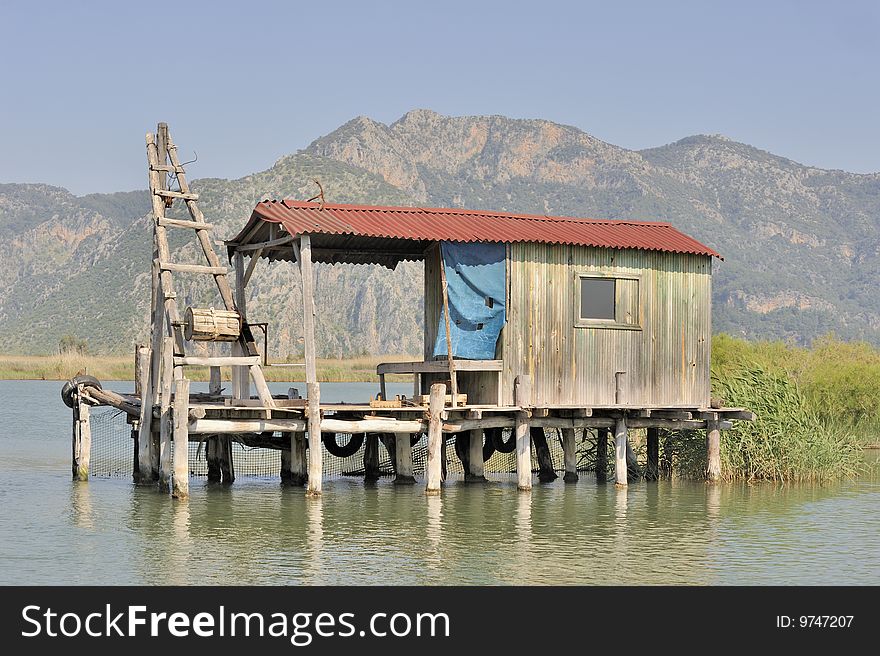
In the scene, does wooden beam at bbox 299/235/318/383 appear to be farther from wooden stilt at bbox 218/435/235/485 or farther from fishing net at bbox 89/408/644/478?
fishing net at bbox 89/408/644/478

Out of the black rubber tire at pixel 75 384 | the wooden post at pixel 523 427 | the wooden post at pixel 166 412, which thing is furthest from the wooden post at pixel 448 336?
the black rubber tire at pixel 75 384

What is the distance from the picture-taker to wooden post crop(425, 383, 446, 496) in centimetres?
2617

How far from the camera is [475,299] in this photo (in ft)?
90.6

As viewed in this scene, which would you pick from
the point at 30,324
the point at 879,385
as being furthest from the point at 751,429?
the point at 30,324

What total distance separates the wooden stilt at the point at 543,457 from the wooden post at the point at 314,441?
705cm

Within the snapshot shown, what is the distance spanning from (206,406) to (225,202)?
113088 millimetres

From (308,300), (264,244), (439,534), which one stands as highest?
(264,244)

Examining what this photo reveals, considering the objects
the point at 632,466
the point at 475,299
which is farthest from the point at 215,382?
the point at 632,466

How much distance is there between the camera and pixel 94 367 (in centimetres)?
7812

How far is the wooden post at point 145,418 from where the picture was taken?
92.2 feet

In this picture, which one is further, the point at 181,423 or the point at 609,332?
the point at 609,332

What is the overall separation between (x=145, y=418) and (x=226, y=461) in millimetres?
2705

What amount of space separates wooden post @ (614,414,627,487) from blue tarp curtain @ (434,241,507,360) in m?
3.41

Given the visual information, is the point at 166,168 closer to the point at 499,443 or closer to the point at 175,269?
the point at 175,269
